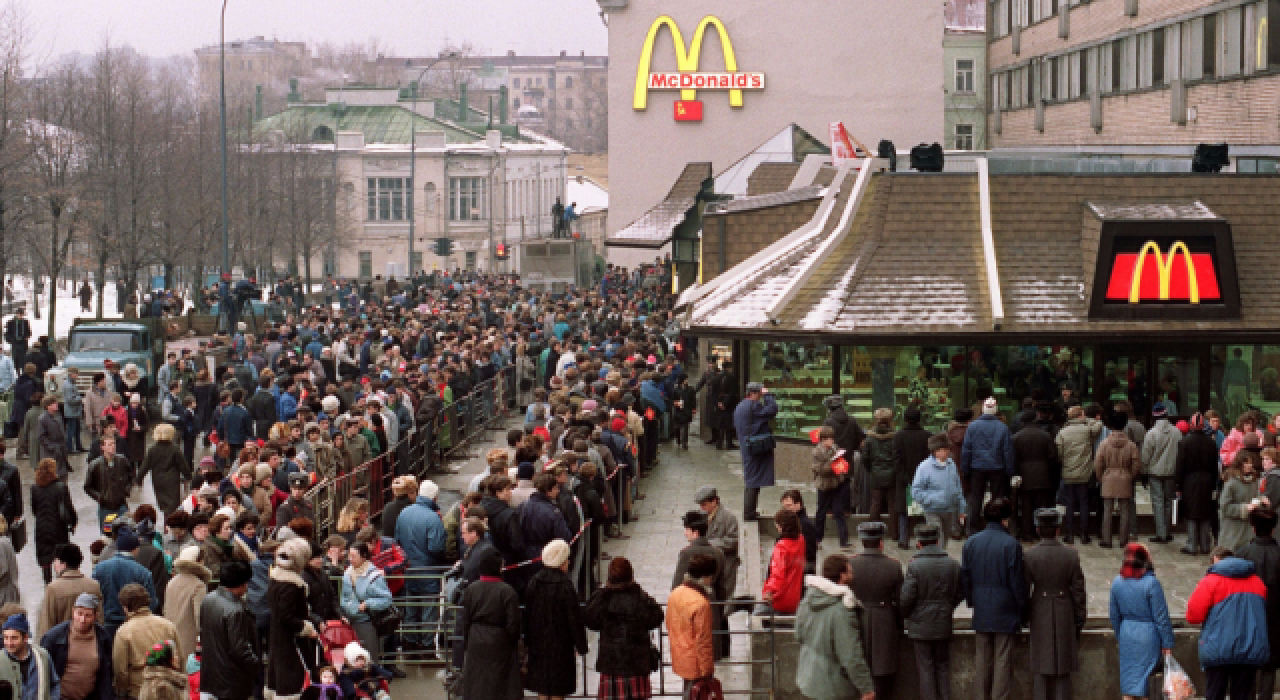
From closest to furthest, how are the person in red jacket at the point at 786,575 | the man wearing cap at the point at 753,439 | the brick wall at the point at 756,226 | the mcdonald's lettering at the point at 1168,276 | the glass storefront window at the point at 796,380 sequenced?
the person in red jacket at the point at 786,575
the man wearing cap at the point at 753,439
the mcdonald's lettering at the point at 1168,276
the glass storefront window at the point at 796,380
the brick wall at the point at 756,226

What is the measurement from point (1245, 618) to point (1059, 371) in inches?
389

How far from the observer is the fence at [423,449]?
19859 mm

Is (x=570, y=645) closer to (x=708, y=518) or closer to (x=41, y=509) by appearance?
(x=708, y=518)

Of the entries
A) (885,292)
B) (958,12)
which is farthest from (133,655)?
(958,12)

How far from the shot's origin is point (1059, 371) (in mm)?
22484

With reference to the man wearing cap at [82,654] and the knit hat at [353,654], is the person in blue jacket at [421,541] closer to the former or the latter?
the knit hat at [353,654]

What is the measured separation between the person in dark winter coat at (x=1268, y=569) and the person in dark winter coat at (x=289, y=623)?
6985 millimetres

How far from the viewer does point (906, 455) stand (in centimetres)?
1867

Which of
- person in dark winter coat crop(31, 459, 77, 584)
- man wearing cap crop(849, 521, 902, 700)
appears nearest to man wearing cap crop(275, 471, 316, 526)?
person in dark winter coat crop(31, 459, 77, 584)

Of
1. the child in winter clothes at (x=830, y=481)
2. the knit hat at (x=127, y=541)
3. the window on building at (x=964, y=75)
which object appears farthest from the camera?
the window on building at (x=964, y=75)

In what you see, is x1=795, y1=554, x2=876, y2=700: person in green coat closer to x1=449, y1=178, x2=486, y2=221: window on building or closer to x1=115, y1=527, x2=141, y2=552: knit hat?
x1=115, y1=527, x2=141, y2=552: knit hat

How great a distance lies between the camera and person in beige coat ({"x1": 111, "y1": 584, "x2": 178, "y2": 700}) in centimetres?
1252

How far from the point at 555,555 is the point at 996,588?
3296mm

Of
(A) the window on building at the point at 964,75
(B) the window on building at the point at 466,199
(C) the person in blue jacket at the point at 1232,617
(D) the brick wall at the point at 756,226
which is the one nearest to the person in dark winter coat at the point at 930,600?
(C) the person in blue jacket at the point at 1232,617
